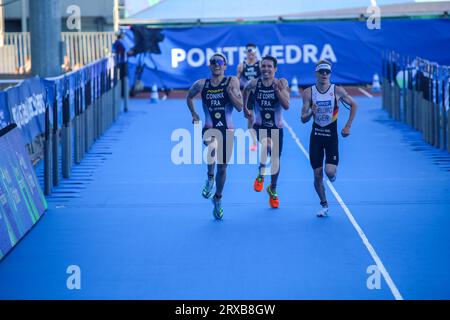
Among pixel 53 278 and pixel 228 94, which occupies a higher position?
pixel 228 94

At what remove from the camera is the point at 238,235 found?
1387cm

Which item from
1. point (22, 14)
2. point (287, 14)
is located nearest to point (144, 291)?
point (287, 14)

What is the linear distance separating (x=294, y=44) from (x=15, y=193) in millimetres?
24625

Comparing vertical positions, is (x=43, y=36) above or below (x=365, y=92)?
above

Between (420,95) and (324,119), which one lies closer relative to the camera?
(324,119)

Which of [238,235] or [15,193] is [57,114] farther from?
[238,235]

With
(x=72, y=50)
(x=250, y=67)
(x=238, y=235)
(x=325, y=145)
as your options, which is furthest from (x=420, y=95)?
(x=72, y=50)

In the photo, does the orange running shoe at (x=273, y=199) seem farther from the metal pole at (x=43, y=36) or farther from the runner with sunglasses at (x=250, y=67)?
the metal pole at (x=43, y=36)

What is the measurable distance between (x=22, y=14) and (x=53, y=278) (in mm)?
38354

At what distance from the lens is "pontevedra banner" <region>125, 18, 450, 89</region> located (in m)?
37.3

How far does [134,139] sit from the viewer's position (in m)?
25.2

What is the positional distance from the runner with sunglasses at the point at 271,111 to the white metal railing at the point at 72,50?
23136 mm

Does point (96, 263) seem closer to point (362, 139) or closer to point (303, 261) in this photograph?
point (303, 261)

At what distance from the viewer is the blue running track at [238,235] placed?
11117 mm
